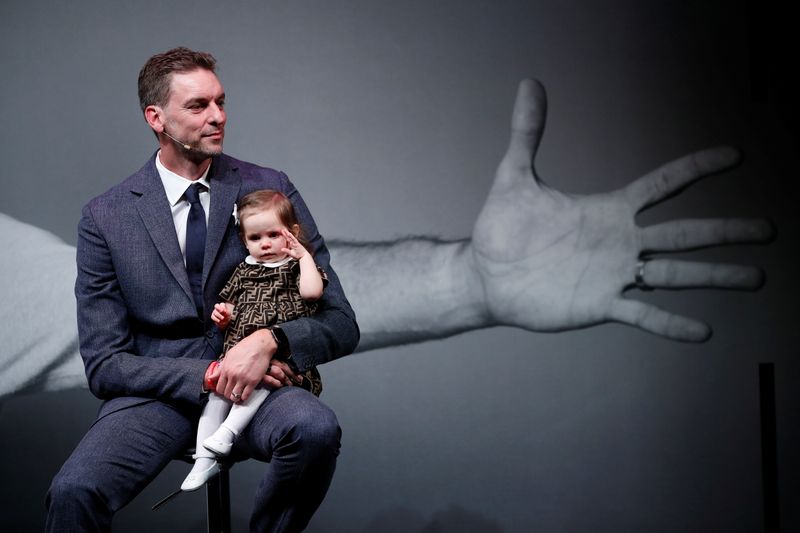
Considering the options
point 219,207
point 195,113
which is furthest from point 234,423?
point 195,113

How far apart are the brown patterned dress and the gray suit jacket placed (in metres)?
0.06

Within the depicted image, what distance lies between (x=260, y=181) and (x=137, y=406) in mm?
648

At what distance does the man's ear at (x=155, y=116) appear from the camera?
2248mm

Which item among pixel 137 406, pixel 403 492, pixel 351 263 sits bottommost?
pixel 403 492

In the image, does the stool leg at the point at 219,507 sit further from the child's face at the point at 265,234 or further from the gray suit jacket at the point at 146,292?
the child's face at the point at 265,234

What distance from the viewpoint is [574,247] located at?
308 cm

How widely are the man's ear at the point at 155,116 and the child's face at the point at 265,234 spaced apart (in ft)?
1.21

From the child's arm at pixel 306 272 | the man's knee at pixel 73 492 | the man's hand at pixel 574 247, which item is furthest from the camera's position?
the man's hand at pixel 574 247

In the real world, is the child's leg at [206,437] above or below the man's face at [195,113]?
below

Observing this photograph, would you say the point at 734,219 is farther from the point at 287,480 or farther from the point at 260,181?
the point at 287,480

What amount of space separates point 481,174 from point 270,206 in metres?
1.23

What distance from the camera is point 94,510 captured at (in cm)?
189

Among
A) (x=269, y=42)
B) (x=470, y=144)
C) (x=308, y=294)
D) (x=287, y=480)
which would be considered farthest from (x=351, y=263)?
(x=287, y=480)

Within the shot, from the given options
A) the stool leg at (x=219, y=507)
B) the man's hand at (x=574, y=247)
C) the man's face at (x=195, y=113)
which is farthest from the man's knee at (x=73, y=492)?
the man's hand at (x=574, y=247)
